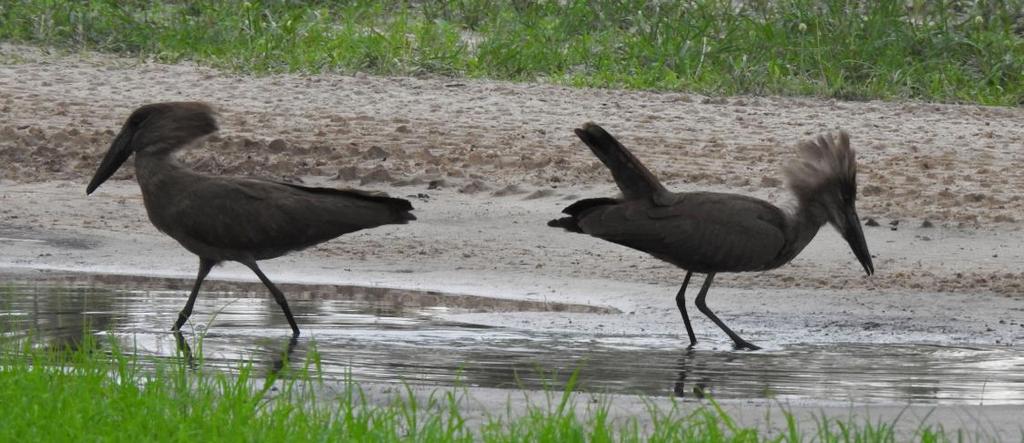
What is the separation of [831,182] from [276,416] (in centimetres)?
345

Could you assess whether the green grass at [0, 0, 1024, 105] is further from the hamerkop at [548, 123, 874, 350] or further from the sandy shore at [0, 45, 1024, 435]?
the hamerkop at [548, 123, 874, 350]

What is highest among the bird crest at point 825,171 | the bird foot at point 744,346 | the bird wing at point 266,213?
the bird crest at point 825,171

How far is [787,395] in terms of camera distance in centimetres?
618

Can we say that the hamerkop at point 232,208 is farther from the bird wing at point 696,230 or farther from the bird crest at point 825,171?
the bird crest at point 825,171

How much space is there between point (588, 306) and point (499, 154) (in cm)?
319

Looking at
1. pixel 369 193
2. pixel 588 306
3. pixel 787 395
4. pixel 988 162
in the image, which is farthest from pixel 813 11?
pixel 787 395

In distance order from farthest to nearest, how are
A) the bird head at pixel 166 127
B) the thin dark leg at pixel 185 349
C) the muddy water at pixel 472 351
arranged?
the bird head at pixel 166 127 < the thin dark leg at pixel 185 349 < the muddy water at pixel 472 351

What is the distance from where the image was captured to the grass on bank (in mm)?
4945

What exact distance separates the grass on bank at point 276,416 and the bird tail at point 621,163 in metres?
1.84

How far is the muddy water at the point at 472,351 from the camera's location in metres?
6.39

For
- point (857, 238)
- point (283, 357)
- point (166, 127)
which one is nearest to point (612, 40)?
point (857, 238)

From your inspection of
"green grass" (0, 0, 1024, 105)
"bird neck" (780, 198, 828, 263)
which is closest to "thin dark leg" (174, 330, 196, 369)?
"bird neck" (780, 198, 828, 263)

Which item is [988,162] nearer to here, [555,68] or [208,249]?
[555,68]

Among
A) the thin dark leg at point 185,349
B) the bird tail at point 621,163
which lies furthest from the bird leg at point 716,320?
the thin dark leg at point 185,349
